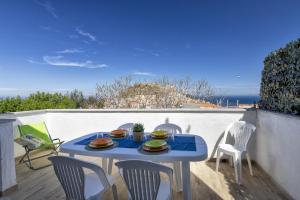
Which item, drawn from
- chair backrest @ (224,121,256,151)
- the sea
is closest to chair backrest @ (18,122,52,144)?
chair backrest @ (224,121,256,151)

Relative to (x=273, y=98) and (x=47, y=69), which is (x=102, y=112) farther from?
(x=47, y=69)

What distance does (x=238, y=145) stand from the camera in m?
3.36

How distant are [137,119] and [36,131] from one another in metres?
2.08

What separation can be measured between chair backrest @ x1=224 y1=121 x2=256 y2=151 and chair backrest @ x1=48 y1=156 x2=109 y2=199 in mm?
2441

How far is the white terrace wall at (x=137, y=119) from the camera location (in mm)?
3921

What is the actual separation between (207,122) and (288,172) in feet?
5.45

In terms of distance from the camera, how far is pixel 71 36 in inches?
293

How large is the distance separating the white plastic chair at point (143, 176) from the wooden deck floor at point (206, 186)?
3.76 feet

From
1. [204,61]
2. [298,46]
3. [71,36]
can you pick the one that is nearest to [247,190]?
[298,46]

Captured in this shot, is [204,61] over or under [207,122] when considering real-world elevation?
over

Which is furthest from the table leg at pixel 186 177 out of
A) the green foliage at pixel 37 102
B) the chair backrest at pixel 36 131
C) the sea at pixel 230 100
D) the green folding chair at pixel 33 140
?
the green foliage at pixel 37 102

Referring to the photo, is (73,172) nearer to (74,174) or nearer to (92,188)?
(74,174)

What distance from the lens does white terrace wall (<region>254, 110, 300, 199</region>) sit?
2.33 m

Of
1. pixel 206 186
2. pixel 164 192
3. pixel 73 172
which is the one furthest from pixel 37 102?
pixel 164 192
